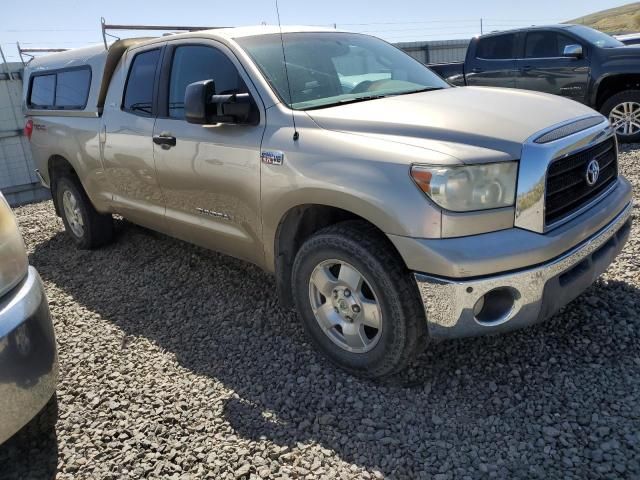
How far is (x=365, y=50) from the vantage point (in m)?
3.95

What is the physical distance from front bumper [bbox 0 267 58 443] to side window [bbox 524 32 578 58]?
8311 mm

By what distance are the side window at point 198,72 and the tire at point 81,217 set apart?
1943mm

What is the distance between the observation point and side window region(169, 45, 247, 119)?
3439mm

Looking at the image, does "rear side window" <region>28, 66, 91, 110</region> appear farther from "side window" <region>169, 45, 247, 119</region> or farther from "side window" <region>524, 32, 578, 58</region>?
"side window" <region>524, 32, 578, 58</region>

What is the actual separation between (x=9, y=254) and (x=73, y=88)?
10.8ft

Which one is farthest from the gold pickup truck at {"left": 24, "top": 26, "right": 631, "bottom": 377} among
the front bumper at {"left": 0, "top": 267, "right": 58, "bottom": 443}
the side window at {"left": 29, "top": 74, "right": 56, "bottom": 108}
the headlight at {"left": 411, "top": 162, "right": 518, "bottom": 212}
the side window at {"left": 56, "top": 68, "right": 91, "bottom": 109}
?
the side window at {"left": 29, "top": 74, "right": 56, "bottom": 108}

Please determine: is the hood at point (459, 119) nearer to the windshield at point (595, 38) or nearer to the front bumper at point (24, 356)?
the front bumper at point (24, 356)

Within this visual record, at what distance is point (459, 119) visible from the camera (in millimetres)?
2664

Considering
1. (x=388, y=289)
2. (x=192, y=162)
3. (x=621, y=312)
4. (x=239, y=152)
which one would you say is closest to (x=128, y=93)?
(x=192, y=162)

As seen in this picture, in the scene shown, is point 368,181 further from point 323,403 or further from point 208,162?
point 208,162

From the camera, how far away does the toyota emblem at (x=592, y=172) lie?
2814mm

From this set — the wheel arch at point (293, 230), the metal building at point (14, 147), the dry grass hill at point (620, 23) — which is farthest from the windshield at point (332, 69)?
the dry grass hill at point (620, 23)

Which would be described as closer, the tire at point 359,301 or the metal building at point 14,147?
the tire at point 359,301

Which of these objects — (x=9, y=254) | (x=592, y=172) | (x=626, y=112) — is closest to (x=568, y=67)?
(x=626, y=112)
